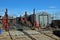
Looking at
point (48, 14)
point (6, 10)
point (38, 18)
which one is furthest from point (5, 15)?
point (48, 14)

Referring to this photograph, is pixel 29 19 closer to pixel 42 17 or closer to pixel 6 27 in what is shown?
pixel 42 17

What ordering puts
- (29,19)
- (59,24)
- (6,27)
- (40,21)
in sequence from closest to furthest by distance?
(6,27), (59,24), (40,21), (29,19)

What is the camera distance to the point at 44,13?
4875 cm

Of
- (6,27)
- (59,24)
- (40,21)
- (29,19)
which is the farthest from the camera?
(29,19)

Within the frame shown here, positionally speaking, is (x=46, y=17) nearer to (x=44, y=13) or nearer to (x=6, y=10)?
(x=44, y=13)

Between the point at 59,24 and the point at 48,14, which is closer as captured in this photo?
the point at 59,24

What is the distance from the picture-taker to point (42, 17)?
47.9 m

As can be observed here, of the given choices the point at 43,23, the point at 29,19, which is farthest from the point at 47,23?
the point at 29,19

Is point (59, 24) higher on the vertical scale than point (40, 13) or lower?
lower

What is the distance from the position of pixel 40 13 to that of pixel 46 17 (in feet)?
7.34

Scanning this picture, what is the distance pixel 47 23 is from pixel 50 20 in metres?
1.29

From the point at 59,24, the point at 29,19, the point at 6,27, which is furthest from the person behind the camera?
the point at 29,19

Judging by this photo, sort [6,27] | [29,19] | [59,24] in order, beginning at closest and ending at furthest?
[6,27] → [59,24] → [29,19]

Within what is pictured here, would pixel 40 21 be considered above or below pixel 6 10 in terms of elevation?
below
